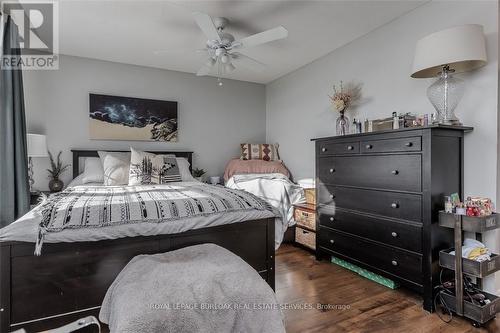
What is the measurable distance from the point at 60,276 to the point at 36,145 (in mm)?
2064

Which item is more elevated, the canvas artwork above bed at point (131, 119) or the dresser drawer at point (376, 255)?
the canvas artwork above bed at point (131, 119)

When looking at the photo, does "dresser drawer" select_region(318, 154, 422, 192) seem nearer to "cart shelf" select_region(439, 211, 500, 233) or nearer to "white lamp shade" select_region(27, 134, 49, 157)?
"cart shelf" select_region(439, 211, 500, 233)

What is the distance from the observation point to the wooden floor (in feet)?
5.97

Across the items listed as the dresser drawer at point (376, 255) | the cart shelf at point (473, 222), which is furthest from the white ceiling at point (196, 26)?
the dresser drawer at point (376, 255)

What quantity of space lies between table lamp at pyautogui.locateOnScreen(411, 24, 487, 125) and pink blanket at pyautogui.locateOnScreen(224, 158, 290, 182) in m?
2.36

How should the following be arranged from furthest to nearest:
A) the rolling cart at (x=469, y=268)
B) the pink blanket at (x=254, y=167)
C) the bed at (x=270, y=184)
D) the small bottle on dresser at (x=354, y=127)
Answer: the pink blanket at (x=254, y=167)
the bed at (x=270, y=184)
the small bottle on dresser at (x=354, y=127)
the rolling cart at (x=469, y=268)

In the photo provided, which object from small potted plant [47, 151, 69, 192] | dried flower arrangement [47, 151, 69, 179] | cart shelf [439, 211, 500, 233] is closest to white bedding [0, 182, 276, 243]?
cart shelf [439, 211, 500, 233]

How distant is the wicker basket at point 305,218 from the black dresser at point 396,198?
39 cm

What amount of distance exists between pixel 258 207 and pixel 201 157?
103 inches

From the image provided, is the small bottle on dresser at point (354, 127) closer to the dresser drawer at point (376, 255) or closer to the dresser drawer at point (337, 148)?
the dresser drawer at point (337, 148)

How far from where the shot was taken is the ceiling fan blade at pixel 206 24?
2121 mm

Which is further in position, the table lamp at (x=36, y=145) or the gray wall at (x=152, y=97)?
the gray wall at (x=152, y=97)

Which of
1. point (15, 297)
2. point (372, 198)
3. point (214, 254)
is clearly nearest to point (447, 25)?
point (372, 198)

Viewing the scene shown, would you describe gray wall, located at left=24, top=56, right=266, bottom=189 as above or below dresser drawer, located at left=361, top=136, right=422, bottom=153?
above
